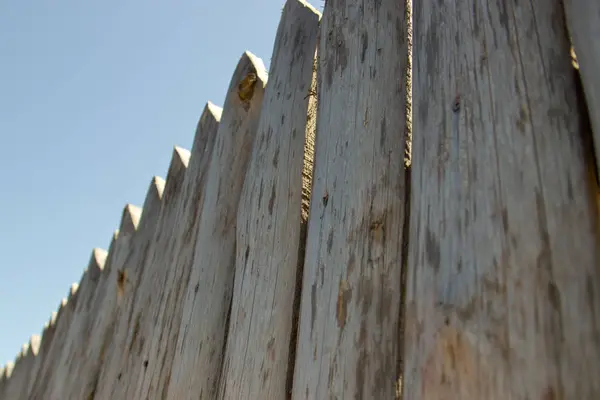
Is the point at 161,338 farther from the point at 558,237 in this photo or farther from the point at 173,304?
the point at 558,237

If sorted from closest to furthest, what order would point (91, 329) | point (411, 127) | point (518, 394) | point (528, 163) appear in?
point (518, 394) < point (528, 163) < point (411, 127) < point (91, 329)

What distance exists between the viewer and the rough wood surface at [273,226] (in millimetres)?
1562

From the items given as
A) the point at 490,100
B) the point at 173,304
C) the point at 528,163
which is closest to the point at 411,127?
the point at 490,100

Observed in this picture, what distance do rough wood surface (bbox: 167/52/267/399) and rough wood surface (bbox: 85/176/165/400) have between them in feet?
1.70

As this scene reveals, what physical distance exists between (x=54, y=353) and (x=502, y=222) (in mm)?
2934

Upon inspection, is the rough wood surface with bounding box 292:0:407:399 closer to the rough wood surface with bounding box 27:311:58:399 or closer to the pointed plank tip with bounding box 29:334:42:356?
the rough wood surface with bounding box 27:311:58:399

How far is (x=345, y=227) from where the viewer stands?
4.70ft

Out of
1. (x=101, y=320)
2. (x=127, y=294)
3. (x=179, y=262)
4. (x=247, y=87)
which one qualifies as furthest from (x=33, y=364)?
(x=247, y=87)

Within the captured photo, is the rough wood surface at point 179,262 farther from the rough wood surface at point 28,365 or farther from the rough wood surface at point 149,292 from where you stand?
the rough wood surface at point 28,365

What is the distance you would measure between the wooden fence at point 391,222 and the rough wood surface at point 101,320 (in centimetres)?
22

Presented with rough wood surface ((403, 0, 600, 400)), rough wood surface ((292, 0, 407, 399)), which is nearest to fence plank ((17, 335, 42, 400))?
rough wood surface ((292, 0, 407, 399))

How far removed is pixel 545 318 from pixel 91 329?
236 cm

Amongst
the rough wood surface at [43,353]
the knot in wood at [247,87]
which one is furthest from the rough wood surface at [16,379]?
the knot in wood at [247,87]

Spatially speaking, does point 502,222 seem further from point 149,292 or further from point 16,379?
point 16,379
